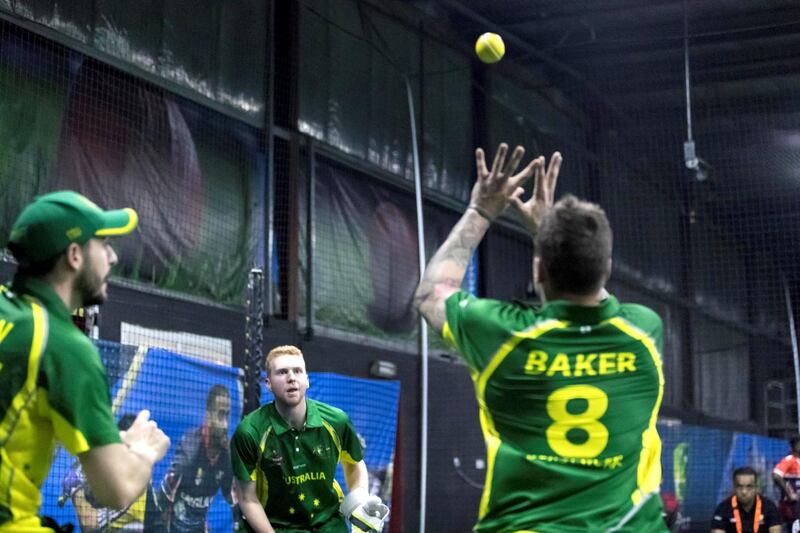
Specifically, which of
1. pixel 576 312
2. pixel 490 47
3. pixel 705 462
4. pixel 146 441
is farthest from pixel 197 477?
pixel 705 462

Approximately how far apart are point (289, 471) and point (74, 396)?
12.7 feet

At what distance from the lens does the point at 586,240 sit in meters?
3.04

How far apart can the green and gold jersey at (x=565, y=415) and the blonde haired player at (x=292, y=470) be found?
3668mm

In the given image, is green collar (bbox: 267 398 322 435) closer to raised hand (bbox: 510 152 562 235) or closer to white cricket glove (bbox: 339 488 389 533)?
white cricket glove (bbox: 339 488 389 533)

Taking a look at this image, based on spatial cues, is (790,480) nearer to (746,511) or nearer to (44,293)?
(746,511)

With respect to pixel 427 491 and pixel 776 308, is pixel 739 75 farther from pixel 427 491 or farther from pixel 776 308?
pixel 427 491

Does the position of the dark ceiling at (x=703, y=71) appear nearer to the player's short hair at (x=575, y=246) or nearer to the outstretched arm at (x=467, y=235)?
the outstretched arm at (x=467, y=235)

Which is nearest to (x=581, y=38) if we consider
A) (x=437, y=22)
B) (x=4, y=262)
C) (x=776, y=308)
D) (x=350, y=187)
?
(x=437, y=22)

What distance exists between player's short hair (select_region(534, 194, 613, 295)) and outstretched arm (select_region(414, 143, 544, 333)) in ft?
1.15

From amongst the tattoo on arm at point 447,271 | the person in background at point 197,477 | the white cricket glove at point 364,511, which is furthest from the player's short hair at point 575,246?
the person in background at point 197,477

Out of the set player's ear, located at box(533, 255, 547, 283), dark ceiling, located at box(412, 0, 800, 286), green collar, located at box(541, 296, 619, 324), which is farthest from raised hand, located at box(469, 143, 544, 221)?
dark ceiling, located at box(412, 0, 800, 286)

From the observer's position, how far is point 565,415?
314 cm

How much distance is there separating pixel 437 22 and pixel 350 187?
321cm

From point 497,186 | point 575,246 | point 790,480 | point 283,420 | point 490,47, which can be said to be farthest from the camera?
point 790,480
